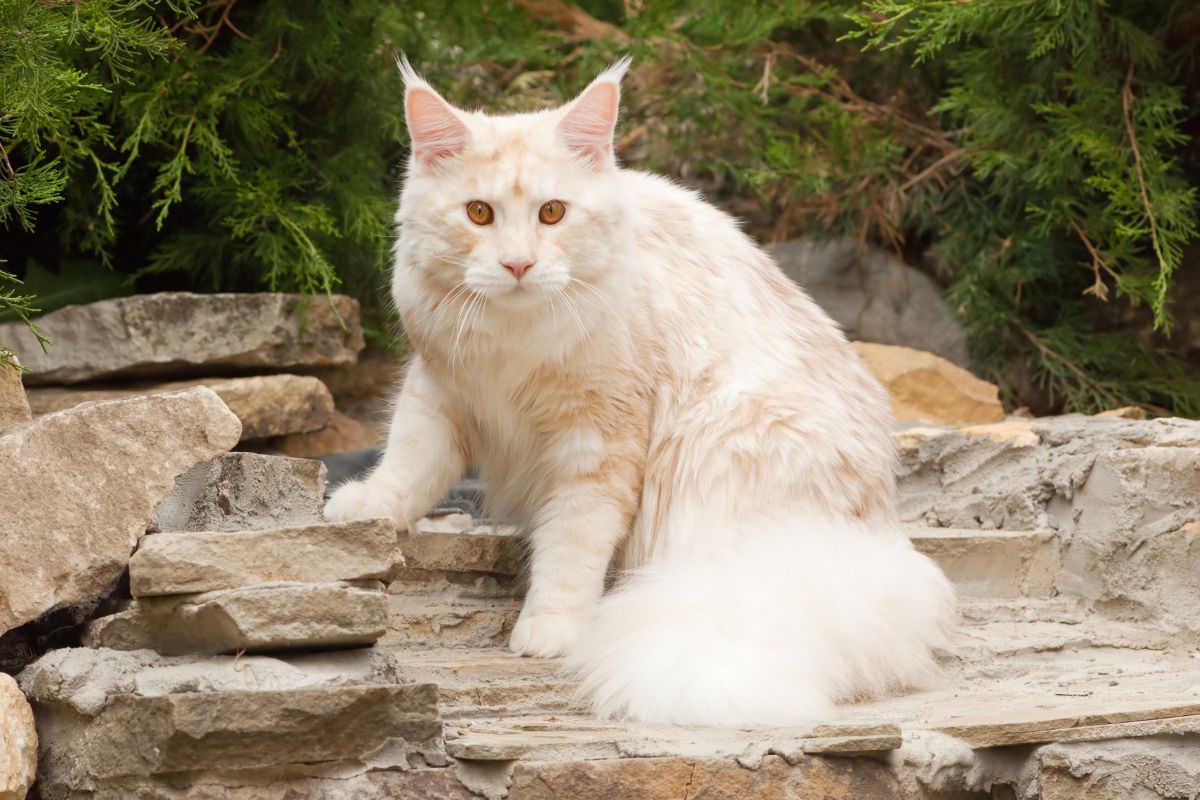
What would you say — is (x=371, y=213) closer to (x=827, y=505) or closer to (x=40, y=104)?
(x=40, y=104)

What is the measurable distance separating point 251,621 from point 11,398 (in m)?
0.80

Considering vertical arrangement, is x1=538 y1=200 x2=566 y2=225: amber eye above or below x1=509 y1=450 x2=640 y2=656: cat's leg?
above

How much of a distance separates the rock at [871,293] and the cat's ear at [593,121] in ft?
7.94

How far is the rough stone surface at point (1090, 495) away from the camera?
3172 mm

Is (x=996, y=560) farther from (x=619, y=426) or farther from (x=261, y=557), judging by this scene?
(x=261, y=557)

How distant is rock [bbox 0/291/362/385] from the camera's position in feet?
12.3

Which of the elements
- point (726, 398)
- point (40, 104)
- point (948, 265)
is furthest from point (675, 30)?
point (40, 104)

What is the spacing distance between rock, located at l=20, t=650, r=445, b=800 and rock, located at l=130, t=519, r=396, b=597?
0.14 meters

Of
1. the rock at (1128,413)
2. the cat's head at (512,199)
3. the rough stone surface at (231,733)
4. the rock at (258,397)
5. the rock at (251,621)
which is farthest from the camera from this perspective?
the rock at (1128,413)

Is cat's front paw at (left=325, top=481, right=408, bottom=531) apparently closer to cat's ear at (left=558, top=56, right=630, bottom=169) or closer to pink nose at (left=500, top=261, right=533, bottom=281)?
pink nose at (left=500, top=261, right=533, bottom=281)

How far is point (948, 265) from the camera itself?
16.5ft

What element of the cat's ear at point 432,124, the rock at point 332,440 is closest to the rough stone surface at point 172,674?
the cat's ear at point 432,124

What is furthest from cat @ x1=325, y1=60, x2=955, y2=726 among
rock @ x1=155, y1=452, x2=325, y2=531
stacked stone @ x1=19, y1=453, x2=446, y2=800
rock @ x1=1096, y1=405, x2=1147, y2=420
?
rock @ x1=1096, y1=405, x2=1147, y2=420

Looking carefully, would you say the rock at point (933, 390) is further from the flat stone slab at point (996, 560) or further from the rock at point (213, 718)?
the rock at point (213, 718)
